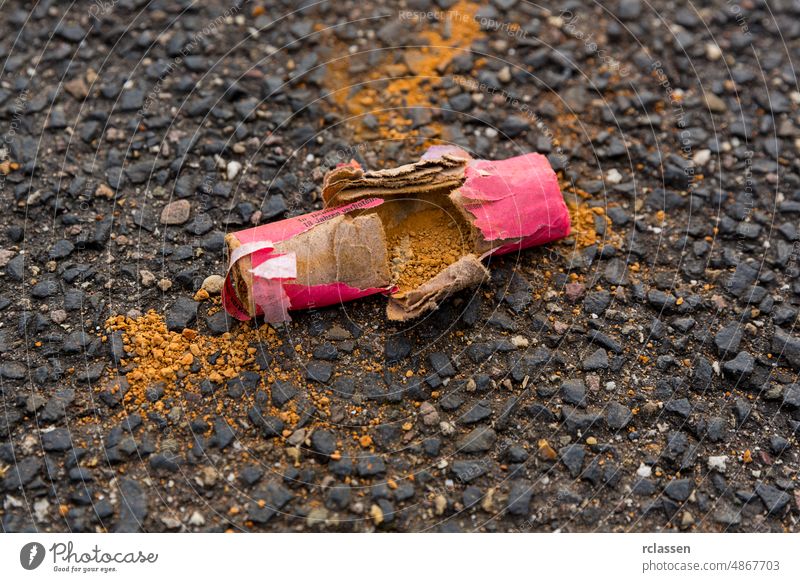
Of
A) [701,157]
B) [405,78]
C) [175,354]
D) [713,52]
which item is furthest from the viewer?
[713,52]

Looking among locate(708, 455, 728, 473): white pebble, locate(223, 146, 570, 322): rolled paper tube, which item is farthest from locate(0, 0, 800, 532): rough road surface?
locate(223, 146, 570, 322): rolled paper tube

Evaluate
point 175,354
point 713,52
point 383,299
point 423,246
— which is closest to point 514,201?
point 423,246

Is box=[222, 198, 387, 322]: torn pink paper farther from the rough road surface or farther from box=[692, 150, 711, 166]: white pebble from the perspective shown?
box=[692, 150, 711, 166]: white pebble

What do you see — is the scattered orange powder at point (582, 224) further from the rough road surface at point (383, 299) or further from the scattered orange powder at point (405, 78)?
the scattered orange powder at point (405, 78)

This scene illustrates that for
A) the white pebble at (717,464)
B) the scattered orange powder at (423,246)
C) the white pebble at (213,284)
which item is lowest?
the white pebble at (717,464)

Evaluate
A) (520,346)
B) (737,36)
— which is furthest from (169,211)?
(737,36)

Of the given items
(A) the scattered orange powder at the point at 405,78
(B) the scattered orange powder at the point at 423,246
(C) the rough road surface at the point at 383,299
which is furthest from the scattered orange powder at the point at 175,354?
(A) the scattered orange powder at the point at 405,78

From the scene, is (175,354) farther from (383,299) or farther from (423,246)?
(423,246)
